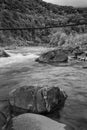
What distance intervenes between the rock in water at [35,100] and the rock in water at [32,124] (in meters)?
1.32

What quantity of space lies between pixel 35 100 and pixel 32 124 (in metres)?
1.82

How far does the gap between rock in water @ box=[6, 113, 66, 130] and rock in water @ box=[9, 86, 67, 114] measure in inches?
52.1

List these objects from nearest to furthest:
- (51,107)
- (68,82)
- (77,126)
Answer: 1. (77,126)
2. (51,107)
3. (68,82)

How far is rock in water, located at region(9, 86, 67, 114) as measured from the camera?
685 cm

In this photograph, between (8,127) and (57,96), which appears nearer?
(8,127)

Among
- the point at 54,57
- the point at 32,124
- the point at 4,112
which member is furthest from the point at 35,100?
the point at 54,57

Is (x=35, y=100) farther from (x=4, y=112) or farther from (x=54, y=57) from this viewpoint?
(x=54, y=57)

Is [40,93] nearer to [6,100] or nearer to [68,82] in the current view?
[6,100]

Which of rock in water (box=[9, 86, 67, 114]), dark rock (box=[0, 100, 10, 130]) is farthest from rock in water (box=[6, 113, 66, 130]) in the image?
rock in water (box=[9, 86, 67, 114])

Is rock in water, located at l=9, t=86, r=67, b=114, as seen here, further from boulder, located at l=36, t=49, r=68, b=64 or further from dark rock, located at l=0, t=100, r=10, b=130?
boulder, located at l=36, t=49, r=68, b=64

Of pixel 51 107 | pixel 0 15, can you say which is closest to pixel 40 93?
pixel 51 107

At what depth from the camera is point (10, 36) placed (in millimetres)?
63031

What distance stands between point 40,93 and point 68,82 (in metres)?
4.18

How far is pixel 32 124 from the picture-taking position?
515 centimetres
